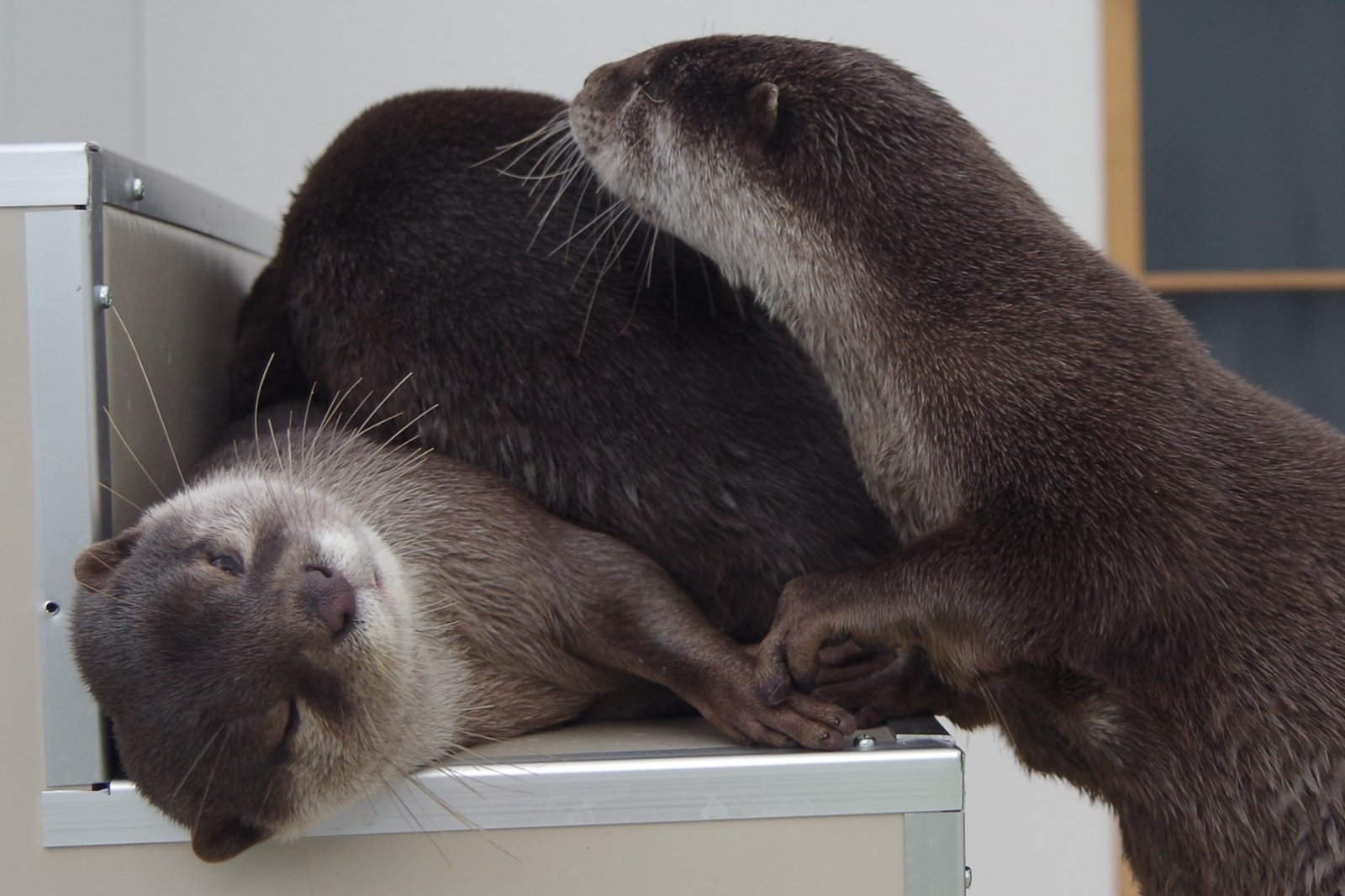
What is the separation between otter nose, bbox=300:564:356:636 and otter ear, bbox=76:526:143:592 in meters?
0.15

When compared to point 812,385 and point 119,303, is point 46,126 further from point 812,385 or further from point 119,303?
point 812,385

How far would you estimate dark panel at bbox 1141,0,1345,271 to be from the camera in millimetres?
2877

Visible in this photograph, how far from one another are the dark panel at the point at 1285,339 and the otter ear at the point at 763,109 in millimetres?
2096

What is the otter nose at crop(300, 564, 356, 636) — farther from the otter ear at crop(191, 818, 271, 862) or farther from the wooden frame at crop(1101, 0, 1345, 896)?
the wooden frame at crop(1101, 0, 1345, 896)

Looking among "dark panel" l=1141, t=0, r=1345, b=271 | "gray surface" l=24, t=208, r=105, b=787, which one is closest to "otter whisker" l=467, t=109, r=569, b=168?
"gray surface" l=24, t=208, r=105, b=787

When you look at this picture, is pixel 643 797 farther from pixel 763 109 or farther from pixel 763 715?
pixel 763 109

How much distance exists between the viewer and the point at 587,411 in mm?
1193

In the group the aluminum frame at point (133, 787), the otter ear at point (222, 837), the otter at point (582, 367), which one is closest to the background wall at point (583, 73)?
the otter at point (582, 367)

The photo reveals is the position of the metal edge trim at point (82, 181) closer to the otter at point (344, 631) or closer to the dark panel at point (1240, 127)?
the otter at point (344, 631)

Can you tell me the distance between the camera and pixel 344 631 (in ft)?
3.14

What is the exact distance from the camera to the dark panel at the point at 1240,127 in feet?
9.44

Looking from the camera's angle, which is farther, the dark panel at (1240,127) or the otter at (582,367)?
the dark panel at (1240,127)

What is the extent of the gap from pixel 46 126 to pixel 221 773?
181 centimetres

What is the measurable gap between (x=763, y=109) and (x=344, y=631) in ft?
1.95
